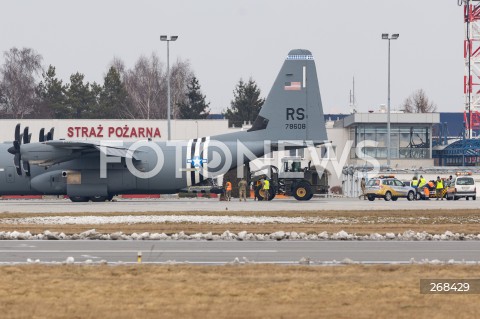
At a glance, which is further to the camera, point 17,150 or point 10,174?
point 10,174

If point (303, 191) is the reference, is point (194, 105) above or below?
above

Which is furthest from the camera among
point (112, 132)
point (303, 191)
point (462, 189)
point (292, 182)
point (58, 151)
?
point (112, 132)

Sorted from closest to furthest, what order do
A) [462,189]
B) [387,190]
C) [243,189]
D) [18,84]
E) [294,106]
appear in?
1. [294,106]
2. [243,189]
3. [387,190]
4. [462,189]
5. [18,84]

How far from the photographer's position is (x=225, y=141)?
46.8m

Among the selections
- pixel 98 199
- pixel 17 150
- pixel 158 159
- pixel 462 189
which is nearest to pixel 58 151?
pixel 17 150

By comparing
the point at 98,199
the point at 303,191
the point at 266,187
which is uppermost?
the point at 266,187

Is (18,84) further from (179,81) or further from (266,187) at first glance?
(266,187)

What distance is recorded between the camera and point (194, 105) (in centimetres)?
11550

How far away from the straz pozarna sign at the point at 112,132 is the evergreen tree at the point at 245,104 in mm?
45611

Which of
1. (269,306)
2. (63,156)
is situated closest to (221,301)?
(269,306)

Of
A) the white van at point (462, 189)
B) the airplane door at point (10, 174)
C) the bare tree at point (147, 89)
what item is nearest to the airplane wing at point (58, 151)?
the airplane door at point (10, 174)

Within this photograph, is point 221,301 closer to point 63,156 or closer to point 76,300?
point 76,300

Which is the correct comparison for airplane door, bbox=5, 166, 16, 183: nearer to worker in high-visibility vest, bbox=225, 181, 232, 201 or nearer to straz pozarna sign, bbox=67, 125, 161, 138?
worker in high-visibility vest, bbox=225, 181, 232, 201

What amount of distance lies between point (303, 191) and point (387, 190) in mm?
6911
